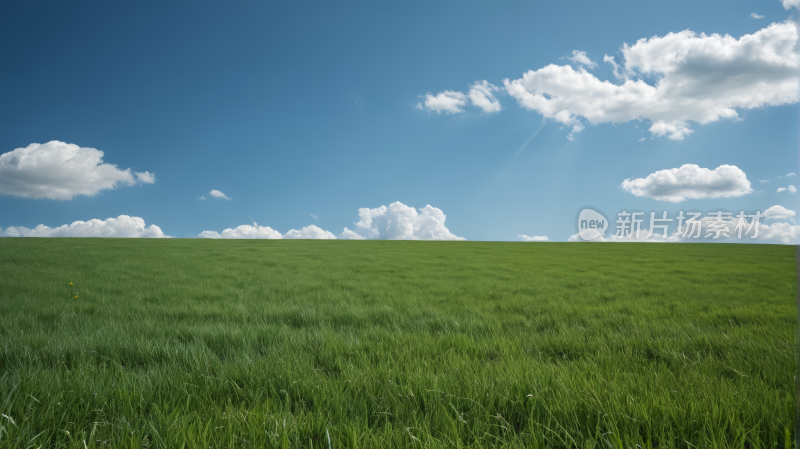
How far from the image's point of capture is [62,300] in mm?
7008

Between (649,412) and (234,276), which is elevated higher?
(649,412)

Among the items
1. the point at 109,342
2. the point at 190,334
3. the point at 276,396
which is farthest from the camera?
the point at 190,334

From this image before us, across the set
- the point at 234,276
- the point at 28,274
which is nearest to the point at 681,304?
the point at 234,276

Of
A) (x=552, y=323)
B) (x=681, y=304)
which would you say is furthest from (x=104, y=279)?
(x=681, y=304)

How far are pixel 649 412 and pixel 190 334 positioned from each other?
194 inches

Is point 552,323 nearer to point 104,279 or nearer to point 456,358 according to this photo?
point 456,358

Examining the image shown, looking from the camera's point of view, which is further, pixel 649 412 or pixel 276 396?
pixel 276 396

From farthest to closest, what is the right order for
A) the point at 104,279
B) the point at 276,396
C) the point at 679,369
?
the point at 104,279
the point at 679,369
the point at 276,396

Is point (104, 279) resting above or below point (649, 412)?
below

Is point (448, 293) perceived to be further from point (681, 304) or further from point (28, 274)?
point (28, 274)

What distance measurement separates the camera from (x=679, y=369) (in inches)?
128

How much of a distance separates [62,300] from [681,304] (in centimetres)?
1254

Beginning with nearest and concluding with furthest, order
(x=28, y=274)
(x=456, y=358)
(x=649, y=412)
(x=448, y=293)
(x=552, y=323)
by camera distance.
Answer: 1. (x=649, y=412)
2. (x=456, y=358)
3. (x=552, y=323)
4. (x=448, y=293)
5. (x=28, y=274)

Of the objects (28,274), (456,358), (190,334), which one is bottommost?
(28,274)
